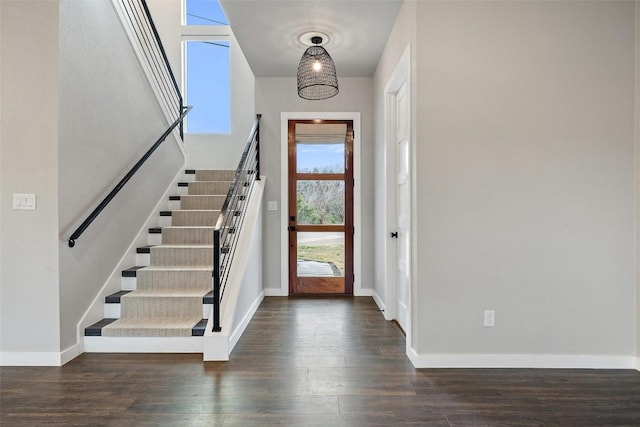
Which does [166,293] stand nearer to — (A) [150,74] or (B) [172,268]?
(B) [172,268]

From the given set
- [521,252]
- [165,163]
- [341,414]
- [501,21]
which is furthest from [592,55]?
[165,163]

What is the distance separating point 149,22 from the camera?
4.03m

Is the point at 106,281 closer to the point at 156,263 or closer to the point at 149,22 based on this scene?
the point at 156,263

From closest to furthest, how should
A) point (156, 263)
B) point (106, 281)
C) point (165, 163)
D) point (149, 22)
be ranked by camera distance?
1. point (106, 281)
2. point (156, 263)
3. point (149, 22)
4. point (165, 163)

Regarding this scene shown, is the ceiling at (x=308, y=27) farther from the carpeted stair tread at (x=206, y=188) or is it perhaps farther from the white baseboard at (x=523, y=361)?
the white baseboard at (x=523, y=361)

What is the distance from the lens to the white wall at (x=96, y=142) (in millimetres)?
2689

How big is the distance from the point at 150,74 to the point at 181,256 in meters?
2.03

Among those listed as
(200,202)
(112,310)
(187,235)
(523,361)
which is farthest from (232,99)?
(523,361)

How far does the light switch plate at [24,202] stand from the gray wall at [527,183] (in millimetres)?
2804

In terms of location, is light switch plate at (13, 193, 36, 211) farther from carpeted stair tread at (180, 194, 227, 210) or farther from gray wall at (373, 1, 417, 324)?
gray wall at (373, 1, 417, 324)

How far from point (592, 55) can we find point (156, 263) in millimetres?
4106

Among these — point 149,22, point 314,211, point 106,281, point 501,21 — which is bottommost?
point 106,281

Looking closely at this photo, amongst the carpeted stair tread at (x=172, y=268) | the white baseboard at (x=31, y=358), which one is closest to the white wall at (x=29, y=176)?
the white baseboard at (x=31, y=358)

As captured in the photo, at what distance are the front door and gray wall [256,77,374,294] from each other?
18cm
